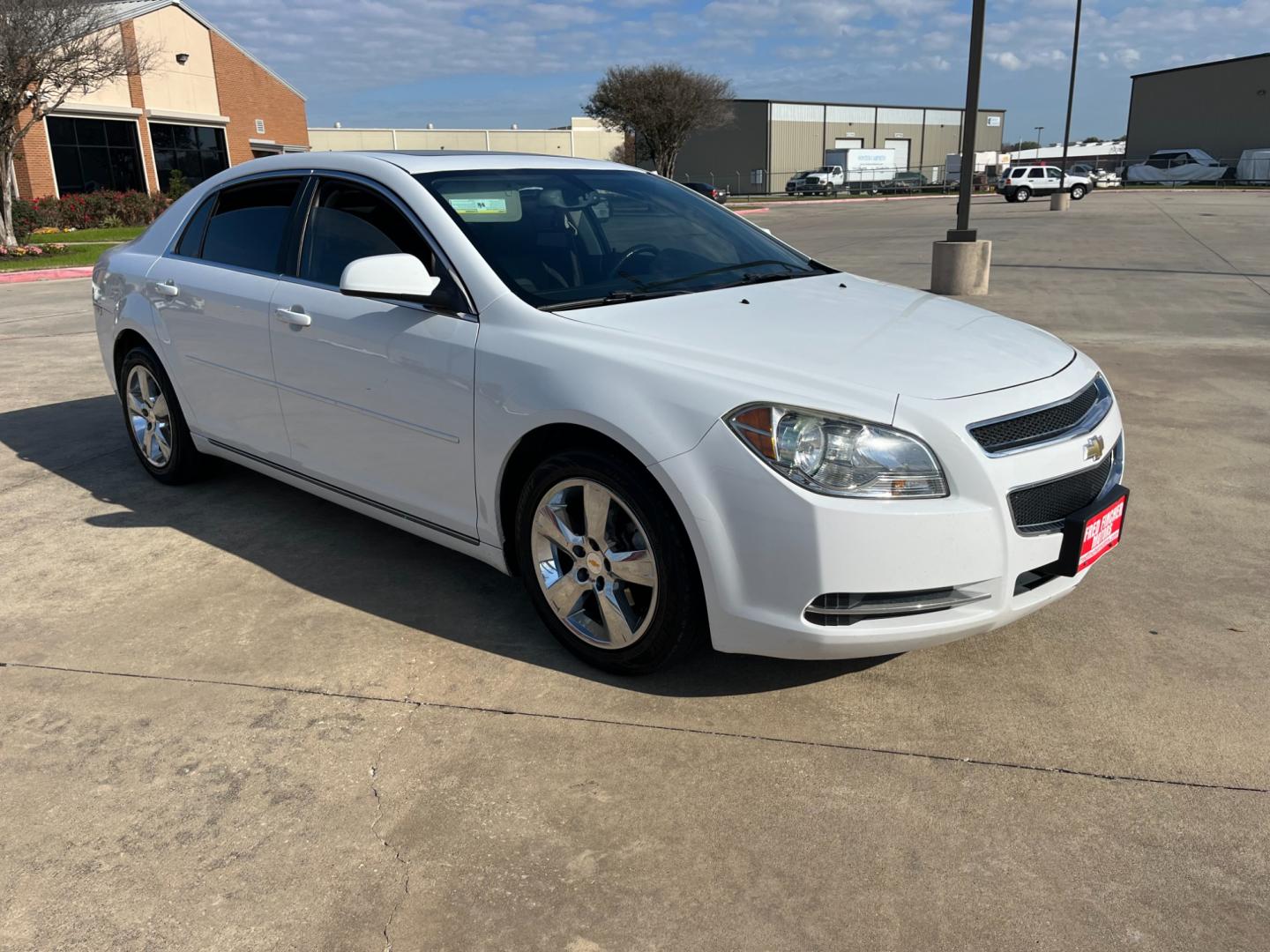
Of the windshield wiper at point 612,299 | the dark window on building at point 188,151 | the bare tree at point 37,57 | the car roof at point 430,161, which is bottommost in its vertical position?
the windshield wiper at point 612,299

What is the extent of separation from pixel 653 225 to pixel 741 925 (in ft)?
9.15

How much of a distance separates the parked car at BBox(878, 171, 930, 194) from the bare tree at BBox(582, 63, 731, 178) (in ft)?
58.6

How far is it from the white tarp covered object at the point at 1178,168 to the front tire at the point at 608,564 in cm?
6524

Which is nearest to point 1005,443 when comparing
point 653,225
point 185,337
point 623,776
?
point 623,776

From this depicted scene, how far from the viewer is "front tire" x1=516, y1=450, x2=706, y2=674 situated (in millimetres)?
2992

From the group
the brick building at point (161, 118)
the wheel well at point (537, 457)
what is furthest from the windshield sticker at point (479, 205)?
the brick building at point (161, 118)

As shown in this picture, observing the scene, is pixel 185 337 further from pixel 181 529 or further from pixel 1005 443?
pixel 1005 443

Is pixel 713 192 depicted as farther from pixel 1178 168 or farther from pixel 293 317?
pixel 1178 168

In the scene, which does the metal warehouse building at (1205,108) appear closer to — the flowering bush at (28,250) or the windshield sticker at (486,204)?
the flowering bush at (28,250)

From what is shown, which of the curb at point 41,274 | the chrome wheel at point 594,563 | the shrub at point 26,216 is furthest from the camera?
the shrub at point 26,216

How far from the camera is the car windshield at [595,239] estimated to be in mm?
3596

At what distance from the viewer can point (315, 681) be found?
3.38 meters

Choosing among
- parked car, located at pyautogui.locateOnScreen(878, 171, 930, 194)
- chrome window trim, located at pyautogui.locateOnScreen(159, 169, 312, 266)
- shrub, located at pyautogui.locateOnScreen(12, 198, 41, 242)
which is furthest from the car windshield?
parked car, located at pyautogui.locateOnScreen(878, 171, 930, 194)

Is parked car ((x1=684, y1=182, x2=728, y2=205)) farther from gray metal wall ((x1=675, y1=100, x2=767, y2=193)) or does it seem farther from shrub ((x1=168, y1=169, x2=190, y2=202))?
shrub ((x1=168, y1=169, x2=190, y2=202))
